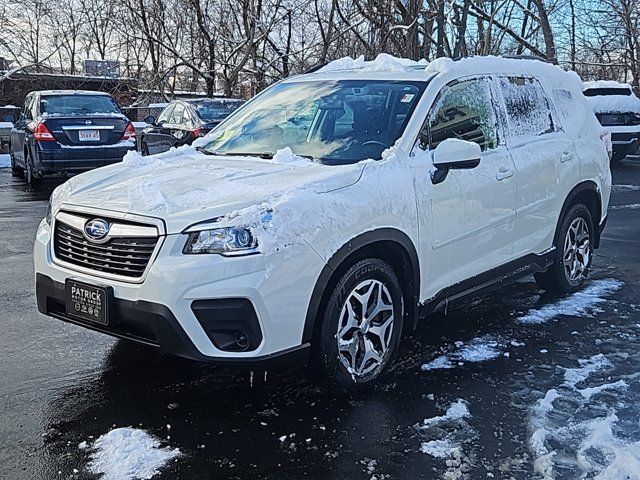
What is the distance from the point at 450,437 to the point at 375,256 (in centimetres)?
109

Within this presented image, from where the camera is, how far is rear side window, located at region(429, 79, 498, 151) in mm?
4586

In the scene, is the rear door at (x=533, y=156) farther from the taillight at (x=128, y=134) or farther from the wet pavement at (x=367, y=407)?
the taillight at (x=128, y=134)

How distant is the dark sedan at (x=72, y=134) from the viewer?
1227cm

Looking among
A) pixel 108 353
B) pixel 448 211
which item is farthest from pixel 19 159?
pixel 448 211

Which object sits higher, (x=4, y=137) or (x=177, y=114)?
(x=4, y=137)

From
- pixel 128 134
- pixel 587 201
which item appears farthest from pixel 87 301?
pixel 128 134

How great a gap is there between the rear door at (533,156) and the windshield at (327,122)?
0.94m

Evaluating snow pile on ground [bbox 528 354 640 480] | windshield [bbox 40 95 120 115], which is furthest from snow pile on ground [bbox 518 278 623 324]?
windshield [bbox 40 95 120 115]

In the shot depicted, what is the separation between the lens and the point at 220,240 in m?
3.45

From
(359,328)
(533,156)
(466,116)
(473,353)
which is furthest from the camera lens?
(533,156)

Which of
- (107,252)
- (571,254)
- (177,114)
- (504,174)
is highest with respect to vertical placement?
(177,114)

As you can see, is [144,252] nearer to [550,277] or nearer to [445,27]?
[550,277]

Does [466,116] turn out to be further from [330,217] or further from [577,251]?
[577,251]

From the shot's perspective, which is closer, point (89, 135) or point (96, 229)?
point (96, 229)
